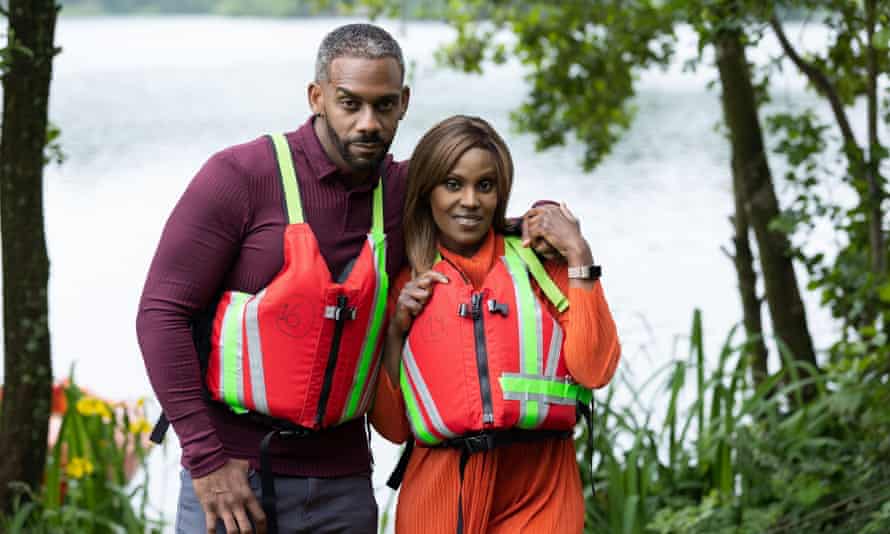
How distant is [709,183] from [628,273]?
5.24 meters

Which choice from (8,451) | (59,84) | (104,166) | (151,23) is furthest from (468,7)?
(151,23)

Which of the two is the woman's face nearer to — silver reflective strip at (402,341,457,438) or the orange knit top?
the orange knit top

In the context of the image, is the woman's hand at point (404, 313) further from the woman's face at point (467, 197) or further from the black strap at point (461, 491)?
the black strap at point (461, 491)

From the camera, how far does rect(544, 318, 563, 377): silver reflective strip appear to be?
2.64m

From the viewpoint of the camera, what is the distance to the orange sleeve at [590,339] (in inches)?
101

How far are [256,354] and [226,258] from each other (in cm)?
20

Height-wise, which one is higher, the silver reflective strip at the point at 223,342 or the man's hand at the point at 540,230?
the man's hand at the point at 540,230

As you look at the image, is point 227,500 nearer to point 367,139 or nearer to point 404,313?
point 404,313

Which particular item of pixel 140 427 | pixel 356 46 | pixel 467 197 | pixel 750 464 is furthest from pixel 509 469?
pixel 140 427

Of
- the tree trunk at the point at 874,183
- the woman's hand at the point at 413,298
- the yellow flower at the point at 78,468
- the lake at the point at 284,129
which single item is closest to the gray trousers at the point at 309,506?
the woman's hand at the point at 413,298

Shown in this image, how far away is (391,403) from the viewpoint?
2.74 metres

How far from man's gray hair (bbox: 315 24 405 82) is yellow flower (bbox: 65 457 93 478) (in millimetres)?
2244

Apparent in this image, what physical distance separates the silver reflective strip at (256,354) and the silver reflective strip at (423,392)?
1.06 feet

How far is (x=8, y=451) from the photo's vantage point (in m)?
4.18
